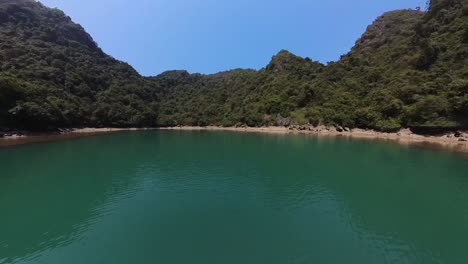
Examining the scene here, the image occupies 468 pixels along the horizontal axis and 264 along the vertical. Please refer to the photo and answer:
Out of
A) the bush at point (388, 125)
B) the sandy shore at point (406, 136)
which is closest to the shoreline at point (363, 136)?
the sandy shore at point (406, 136)

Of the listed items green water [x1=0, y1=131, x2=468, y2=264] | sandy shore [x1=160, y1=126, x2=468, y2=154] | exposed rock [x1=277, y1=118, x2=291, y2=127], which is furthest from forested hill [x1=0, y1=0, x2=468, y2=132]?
green water [x1=0, y1=131, x2=468, y2=264]

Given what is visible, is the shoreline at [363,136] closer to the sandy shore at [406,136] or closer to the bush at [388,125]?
the sandy shore at [406,136]

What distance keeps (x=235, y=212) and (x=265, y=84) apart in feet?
396

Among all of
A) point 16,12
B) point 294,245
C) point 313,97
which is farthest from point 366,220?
point 16,12

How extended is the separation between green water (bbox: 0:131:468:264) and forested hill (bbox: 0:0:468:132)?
3830 centimetres

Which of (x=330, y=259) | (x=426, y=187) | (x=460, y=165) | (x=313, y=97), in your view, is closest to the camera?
(x=330, y=259)

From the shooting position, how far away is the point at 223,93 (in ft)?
520

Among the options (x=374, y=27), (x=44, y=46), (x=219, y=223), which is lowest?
(x=219, y=223)

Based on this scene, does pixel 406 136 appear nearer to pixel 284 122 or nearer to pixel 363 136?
pixel 363 136

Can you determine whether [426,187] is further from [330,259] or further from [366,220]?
[330,259]

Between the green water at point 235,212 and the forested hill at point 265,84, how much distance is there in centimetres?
3830

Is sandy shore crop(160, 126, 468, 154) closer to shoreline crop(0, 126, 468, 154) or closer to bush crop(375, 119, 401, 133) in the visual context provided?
shoreline crop(0, 126, 468, 154)

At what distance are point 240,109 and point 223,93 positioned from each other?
29.9 m

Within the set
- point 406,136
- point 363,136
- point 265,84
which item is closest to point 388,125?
point 406,136
